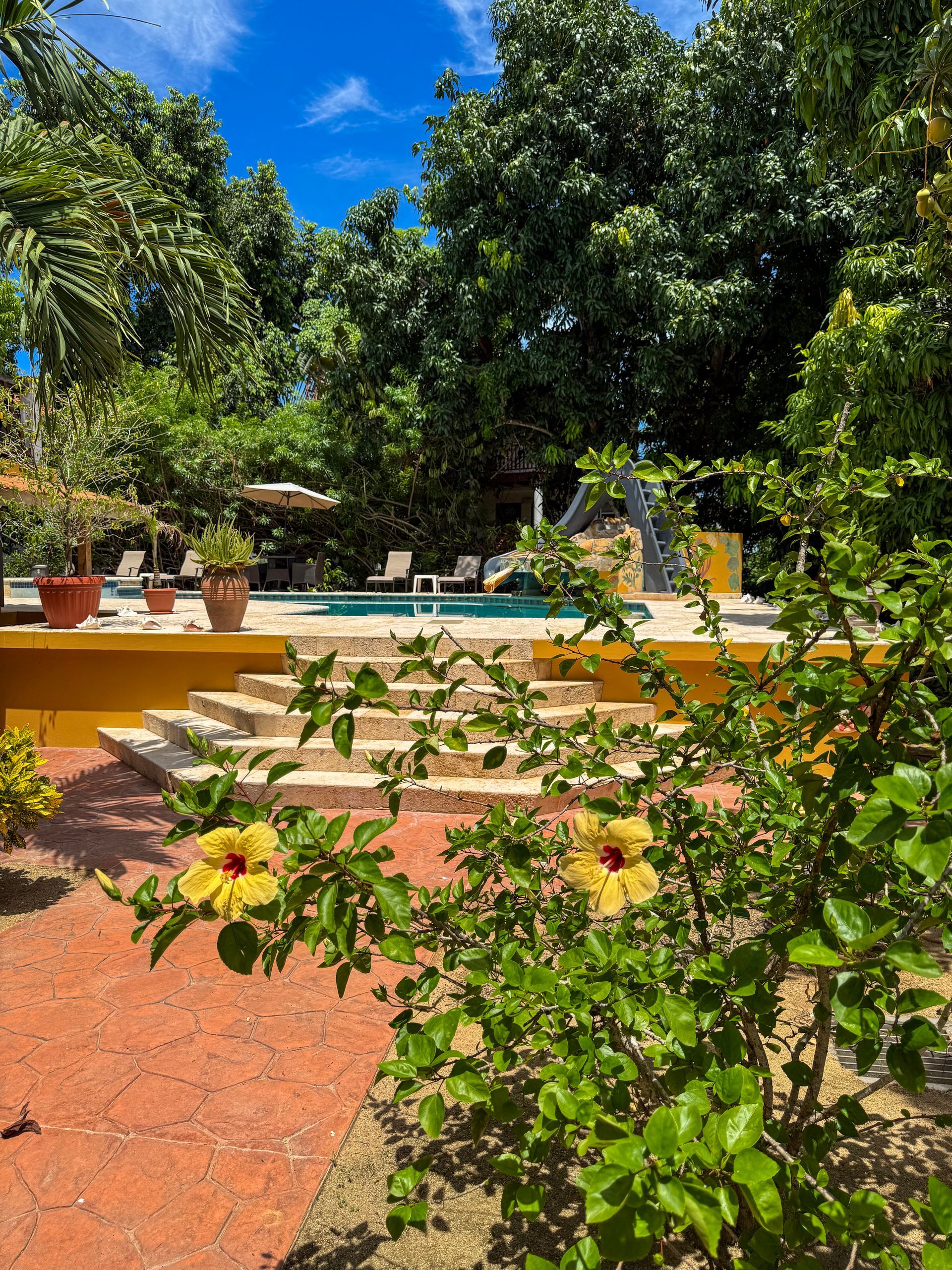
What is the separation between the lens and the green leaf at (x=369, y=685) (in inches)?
38.4

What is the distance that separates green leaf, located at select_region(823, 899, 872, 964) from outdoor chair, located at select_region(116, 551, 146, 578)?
20056mm

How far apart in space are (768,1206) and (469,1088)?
39 cm

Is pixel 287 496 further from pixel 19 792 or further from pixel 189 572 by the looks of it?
pixel 19 792

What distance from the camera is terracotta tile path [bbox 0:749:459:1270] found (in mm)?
1913

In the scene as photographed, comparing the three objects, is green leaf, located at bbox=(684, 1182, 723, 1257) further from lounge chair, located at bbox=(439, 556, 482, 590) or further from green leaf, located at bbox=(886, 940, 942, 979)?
lounge chair, located at bbox=(439, 556, 482, 590)

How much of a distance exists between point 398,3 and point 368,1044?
21.2 metres

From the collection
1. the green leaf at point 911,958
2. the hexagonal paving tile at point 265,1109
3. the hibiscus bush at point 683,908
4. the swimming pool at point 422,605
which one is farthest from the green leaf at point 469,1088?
the swimming pool at point 422,605

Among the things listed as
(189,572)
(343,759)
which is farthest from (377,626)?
(189,572)

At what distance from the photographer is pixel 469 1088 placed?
1.00m

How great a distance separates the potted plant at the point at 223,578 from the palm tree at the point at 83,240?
1.93 meters

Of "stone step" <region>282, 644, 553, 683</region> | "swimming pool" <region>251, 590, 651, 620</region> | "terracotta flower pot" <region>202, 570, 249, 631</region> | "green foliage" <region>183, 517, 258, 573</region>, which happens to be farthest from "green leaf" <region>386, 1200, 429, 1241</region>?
"swimming pool" <region>251, 590, 651, 620</region>

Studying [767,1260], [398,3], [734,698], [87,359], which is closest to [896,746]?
[734,698]

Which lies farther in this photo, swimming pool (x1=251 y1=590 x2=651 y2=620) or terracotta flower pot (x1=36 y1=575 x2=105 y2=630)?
swimming pool (x1=251 y1=590 x2=651 y2=620)

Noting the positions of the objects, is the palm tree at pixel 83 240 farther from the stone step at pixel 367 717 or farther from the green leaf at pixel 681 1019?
the green leaf at pixel 681 1019
